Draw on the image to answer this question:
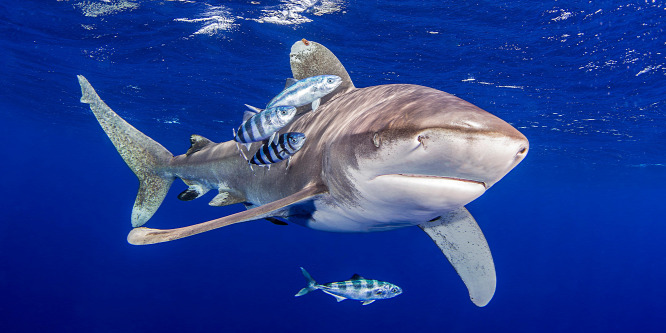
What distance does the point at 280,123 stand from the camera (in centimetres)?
302

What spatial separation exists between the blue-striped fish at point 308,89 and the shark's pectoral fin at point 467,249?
1.76m

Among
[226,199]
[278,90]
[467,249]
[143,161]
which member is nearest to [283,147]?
Answer: [226,199]

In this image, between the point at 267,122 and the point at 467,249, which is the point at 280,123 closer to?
the point at 267,122

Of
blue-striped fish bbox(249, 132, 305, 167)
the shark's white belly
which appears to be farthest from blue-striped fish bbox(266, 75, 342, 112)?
the shark's white belly

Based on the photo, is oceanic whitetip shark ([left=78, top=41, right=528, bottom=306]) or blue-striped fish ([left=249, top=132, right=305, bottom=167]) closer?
oceanic whitetip shark ([left=78, top=41, right=528, bottom=306])

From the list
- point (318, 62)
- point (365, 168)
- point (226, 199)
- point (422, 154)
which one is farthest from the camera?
point (226, 199)

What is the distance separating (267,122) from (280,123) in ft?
0.36

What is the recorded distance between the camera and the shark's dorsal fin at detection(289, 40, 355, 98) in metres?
4.15

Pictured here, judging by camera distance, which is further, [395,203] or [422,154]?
[395,203]

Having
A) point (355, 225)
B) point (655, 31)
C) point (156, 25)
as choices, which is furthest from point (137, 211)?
point (655, 31)

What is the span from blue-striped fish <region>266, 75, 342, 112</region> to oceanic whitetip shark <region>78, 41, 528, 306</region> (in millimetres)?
232

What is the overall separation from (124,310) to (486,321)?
27773mm

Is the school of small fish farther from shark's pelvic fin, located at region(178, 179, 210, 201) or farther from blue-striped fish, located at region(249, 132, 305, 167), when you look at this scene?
shark's pelvic fin, located at region(178, 179, 210, 201)

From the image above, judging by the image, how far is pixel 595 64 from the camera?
11859 mm
